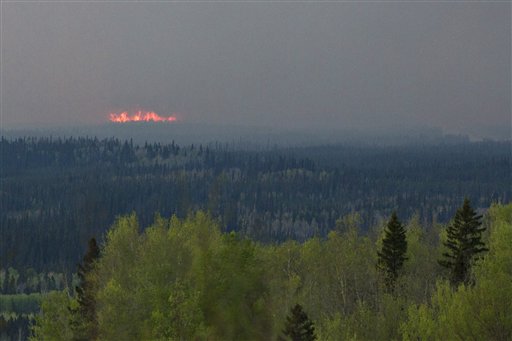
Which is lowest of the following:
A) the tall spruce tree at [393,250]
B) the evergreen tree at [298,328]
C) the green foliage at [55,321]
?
the green foliage at [55,321]

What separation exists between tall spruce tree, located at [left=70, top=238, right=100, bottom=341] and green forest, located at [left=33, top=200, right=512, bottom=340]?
0.38 ft

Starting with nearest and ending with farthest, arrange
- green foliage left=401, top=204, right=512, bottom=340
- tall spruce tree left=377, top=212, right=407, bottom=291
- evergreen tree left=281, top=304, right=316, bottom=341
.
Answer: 1. green foliage left=401, top=204, right=512, bottom=340
2. evergreen tree left=281, top=304, right=316, bottom=341
3. tall spruce tree left=377, top=212, right=407, bottom=291

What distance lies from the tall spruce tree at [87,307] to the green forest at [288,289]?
116 millimetres

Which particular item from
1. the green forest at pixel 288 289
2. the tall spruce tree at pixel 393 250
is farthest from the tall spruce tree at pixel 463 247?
the tall spruce tree at pixel 393 250

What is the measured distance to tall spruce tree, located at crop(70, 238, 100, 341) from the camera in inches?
2334

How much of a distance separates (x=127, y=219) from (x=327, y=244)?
71.6ft

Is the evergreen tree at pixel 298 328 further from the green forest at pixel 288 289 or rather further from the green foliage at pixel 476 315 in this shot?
the green foliage at pixel 476 315

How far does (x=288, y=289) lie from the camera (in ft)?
175

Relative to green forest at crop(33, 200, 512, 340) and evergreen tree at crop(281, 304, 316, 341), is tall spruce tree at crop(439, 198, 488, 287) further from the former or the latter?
evergreen tree at crop(281, 304, 316, 341)

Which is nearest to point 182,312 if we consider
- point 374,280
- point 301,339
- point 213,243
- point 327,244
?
point 301,339

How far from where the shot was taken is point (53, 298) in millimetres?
63125

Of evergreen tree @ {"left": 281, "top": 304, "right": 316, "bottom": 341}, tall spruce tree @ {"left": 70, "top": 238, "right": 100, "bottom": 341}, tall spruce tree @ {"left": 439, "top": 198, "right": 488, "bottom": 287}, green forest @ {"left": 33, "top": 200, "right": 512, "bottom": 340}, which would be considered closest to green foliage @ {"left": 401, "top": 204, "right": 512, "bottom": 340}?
green forest @ {"left": 33, "top": 200, "right": 512, "bottom": 340}

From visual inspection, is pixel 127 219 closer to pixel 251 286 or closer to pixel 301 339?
pixel 251 286

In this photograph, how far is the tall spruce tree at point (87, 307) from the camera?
59.3 metres
